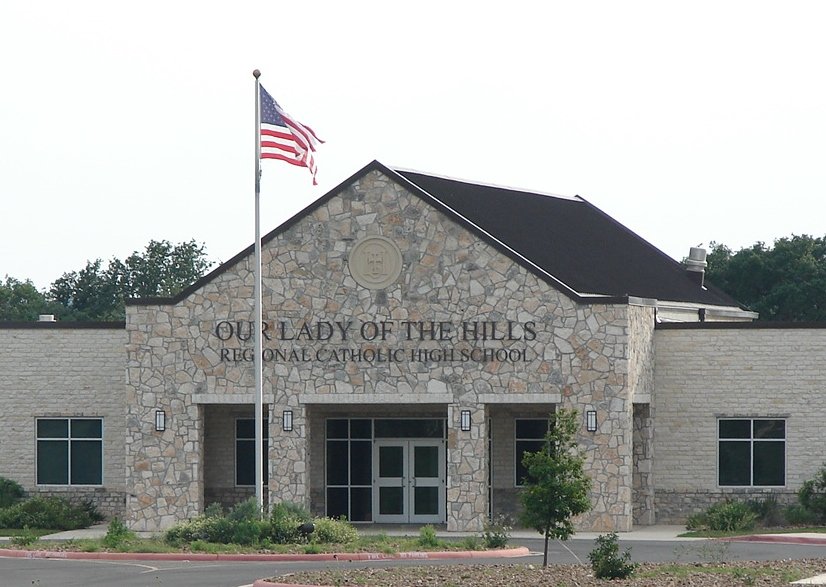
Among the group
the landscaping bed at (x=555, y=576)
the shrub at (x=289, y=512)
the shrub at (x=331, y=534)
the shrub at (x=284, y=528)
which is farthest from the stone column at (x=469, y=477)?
the landscaping bed at (x=555, y=576)

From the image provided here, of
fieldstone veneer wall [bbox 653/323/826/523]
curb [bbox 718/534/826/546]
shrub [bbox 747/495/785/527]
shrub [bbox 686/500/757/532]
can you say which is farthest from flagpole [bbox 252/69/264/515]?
shrub [bbox 747/495/785/527]

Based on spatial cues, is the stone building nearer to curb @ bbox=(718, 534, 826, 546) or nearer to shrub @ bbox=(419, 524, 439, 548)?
curb @ bbox=(718, 534, 826, 546)

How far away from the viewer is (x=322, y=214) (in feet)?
134

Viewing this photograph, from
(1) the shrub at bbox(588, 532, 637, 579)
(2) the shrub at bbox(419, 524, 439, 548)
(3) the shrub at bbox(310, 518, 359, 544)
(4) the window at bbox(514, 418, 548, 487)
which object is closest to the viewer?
(1) the shrub at bbox(588, 532, 637, 579)

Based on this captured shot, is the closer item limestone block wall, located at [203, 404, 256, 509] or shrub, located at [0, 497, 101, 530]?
shrub, located at [0, 497, 101, 530]

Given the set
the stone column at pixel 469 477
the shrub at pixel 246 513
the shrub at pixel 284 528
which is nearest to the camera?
the shrub at pixel 284 528

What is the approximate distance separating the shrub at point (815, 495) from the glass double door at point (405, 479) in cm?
874

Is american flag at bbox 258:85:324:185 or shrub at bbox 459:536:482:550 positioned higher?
american flag at bbox 258:85:324:185

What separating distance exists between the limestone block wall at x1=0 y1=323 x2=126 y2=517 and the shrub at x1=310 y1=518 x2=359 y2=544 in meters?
10.7

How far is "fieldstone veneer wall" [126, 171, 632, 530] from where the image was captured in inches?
1564

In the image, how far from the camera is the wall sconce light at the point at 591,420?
39.6m

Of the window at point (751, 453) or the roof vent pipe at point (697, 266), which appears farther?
the roof vent pipe at point (697, 266)

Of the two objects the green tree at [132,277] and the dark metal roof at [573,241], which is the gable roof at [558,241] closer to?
the dark metal roof at [573,241]

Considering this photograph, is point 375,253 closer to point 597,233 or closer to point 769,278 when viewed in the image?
point 597,233
